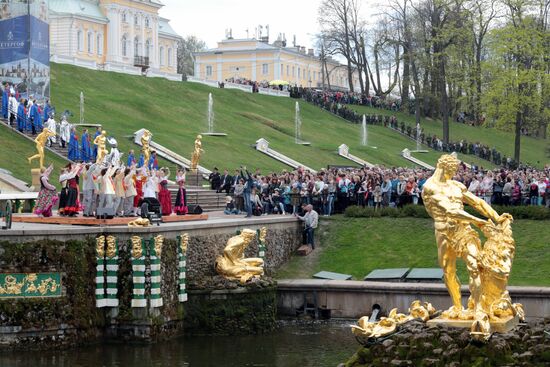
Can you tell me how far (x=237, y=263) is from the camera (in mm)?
29172

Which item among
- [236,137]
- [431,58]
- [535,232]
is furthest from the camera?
[431,58]

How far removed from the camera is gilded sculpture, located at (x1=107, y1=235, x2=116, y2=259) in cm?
2602

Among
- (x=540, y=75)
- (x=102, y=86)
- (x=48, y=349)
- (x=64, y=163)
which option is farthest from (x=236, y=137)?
(x=48, y=349)

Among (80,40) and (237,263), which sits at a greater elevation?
(80,40)

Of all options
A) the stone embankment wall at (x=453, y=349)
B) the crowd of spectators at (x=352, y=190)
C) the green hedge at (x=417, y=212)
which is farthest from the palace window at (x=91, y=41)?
the stone embankment wall at (x=453, y=349)

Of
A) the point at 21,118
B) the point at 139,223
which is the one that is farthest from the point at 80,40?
the point at 139,223

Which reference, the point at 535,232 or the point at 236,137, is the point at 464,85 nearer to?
the point at 236,137

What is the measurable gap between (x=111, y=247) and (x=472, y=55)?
1619 inches

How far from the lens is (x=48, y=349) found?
24859 millimetres

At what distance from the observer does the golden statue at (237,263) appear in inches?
1138

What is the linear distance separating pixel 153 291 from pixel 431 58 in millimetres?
44704

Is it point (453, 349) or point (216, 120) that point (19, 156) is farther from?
point (216, 120)

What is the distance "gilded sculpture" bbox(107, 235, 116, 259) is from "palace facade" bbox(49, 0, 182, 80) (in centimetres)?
5821

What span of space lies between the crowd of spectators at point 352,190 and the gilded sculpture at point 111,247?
8.88m
